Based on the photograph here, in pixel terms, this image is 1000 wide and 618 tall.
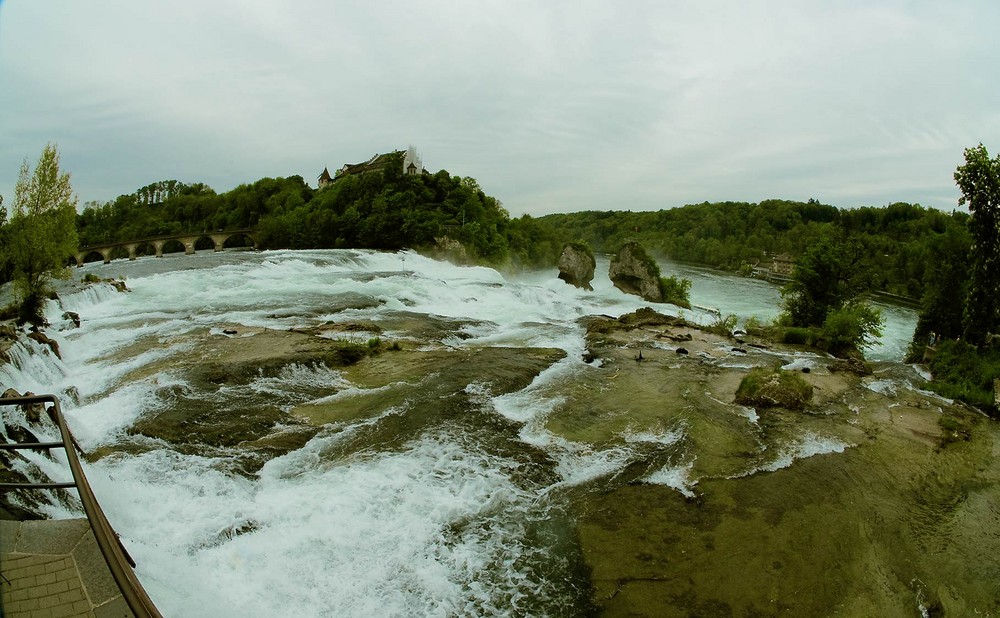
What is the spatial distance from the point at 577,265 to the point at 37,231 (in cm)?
3918

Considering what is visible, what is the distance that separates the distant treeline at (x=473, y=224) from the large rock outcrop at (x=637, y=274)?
13.1 m

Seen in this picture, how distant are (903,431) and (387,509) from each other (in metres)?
13.4

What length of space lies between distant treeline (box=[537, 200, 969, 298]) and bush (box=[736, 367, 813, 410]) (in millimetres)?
55641

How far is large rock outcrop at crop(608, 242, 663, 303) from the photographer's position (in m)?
43.6

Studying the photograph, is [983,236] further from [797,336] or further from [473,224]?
[473,224]

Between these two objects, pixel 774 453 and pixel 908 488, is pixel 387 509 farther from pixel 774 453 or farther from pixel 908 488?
pixel 908 488

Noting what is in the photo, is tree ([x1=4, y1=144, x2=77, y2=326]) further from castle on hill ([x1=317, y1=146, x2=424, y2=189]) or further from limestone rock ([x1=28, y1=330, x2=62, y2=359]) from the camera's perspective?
castle on hill ([x1=317, y1=146, x2=424, y2=189])

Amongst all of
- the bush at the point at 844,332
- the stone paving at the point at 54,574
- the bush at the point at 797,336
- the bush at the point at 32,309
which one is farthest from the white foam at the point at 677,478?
the bush at the point at 32,309

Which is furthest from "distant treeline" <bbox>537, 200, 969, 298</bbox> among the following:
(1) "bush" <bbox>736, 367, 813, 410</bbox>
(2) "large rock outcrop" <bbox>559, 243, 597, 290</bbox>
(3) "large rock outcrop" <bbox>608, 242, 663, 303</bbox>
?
(1) "bush" <bbox>736, 367, 813, 410</bbox>

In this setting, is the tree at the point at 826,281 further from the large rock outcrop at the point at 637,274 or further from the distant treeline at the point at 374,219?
the distant treeline at the point at 374,219

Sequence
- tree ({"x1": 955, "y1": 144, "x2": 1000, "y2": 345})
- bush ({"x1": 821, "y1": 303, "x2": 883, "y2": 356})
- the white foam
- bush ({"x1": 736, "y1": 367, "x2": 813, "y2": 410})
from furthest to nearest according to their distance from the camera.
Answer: bush ({"x1": 821, "y1": 303, "x2": 883, "y2": 356}) < tree ({"x1": 955, "y1": 144, "x2": 1000, "y2": 345}) < bush ({"x1": 736, "y1": 367, "x2": 813, "y2": 410}) < the white foam

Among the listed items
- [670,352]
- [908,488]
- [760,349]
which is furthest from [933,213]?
[908,488]

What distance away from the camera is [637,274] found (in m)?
44.2

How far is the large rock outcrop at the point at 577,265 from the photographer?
157 feet
